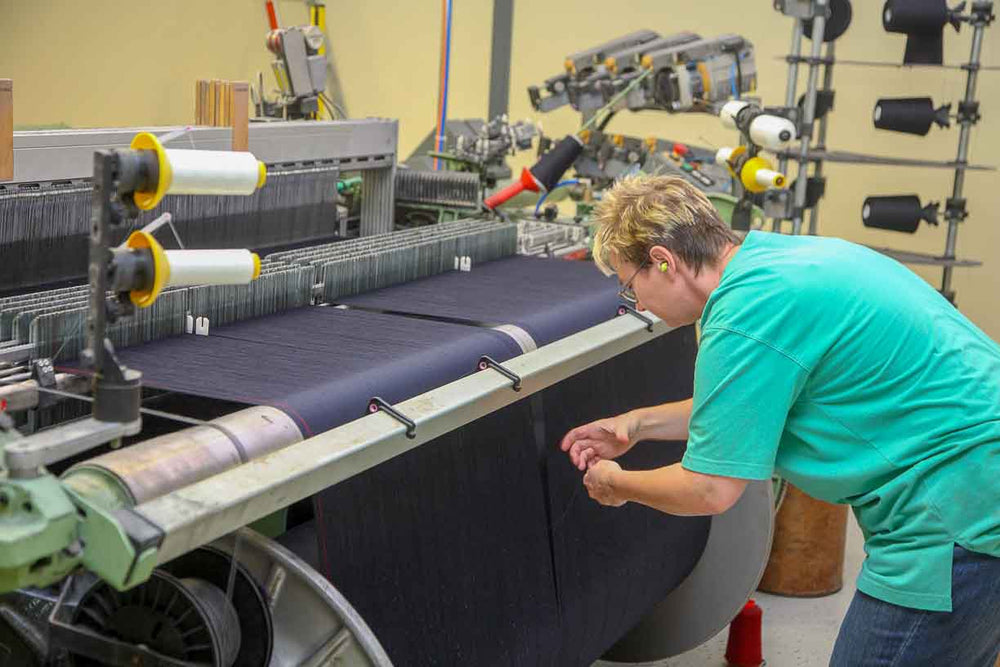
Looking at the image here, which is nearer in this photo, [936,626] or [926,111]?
[936,626]

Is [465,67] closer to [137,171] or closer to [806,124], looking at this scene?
[806,124]

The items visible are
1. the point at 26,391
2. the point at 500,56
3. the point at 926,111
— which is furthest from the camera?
the point at 500,56

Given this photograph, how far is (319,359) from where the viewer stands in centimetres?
182

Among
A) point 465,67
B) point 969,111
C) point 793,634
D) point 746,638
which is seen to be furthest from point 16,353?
point 465,67

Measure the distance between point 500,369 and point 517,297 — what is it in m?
0.56

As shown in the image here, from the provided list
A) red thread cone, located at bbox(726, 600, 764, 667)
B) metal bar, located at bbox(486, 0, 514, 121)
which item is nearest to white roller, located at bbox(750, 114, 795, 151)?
red thread cone, located at bbox(726, 600, 764, 667)

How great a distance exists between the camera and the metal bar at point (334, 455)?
121cm

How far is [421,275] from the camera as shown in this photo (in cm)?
257

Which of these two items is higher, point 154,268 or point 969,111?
point 969,111

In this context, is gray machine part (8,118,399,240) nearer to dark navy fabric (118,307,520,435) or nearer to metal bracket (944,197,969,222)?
dark navy fabric (118,307,520,435)

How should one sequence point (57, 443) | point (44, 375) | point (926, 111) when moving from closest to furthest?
point (57, 443), point (44, 375), point (926, 111)

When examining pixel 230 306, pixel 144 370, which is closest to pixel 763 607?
pixel 230 306

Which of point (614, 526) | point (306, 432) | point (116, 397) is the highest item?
point (116, 397)

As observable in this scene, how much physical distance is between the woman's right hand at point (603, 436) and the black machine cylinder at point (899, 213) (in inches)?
136
